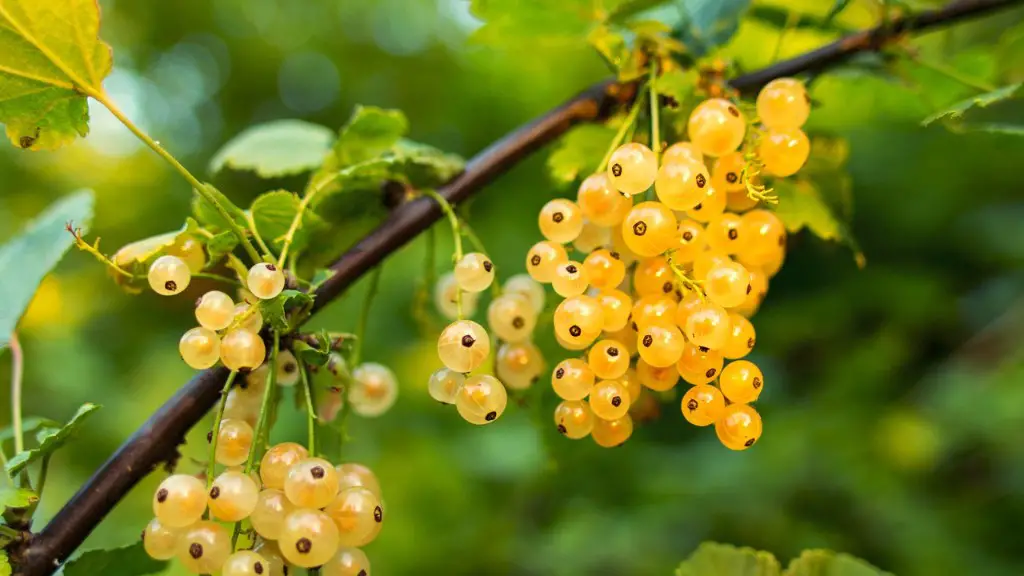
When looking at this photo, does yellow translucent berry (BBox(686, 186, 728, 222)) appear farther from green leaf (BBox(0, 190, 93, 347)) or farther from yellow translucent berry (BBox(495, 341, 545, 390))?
green leaf (BBox(0, 190, 93, 347))

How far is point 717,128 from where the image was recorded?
2.00 feet

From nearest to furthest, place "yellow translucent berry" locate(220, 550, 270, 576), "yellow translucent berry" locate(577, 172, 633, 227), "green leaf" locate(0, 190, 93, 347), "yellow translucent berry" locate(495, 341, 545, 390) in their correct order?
"yellow translucent berry" locate(220, 550, 270, 576)
"yellow translucent berry" locate(577, 172, 633, 227)
"yellow translucent berry" locate(495, 341, 545, 390)
"green leaf" locate(0, 190, 93, 347)

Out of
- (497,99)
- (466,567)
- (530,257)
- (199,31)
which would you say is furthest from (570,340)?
(199,31)

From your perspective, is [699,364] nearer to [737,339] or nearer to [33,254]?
[737,339]

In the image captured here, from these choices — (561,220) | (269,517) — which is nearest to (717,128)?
(561,220)

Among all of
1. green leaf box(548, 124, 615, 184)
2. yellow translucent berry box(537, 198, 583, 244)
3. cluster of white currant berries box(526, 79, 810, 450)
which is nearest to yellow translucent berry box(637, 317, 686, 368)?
cluster of white currant berries box(526, 79, 810, 450)

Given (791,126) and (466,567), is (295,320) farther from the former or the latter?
(466,567)

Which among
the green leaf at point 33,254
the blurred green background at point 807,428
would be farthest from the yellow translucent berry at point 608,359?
the blurred green background at point 807,428

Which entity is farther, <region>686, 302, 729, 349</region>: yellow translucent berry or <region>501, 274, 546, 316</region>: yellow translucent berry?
<region>501, 274, 546, 316</region>: yellow translucent berry

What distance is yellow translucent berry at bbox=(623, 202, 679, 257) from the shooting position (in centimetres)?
58

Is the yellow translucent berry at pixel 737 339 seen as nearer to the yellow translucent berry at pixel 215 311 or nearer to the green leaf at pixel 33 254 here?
the yellow translucent berry at pixel 215 311

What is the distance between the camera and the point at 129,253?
0.62 metres

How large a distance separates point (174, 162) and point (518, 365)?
0.35m

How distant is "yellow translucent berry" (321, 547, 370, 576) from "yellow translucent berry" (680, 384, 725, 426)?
0.92 ft
